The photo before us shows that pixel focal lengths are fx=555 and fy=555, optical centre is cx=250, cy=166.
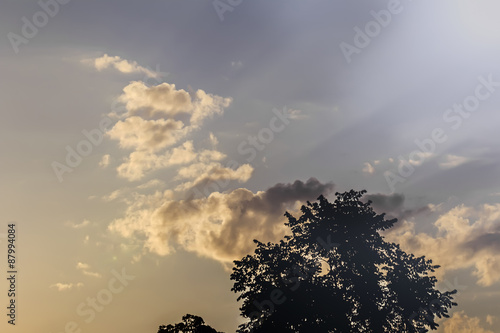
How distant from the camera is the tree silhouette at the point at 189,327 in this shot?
57531 mm

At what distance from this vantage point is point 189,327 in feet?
189

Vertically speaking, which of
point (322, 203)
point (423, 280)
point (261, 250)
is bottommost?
point (423, 280)

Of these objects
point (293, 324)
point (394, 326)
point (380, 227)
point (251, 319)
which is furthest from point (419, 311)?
point (251, 319)

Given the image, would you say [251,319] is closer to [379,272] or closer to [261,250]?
[261,250]

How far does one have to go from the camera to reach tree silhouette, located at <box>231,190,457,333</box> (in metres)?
50.1

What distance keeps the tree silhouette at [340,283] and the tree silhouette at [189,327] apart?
258 inches

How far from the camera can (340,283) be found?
5259cm

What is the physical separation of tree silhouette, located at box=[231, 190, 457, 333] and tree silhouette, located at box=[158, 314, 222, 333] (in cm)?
655

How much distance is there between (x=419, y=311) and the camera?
51.5 meters

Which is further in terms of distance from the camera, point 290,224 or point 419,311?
point 290,224

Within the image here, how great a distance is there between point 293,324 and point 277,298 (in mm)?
2686

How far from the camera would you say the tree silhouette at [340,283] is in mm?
50094

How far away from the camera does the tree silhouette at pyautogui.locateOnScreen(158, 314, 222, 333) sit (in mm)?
57531

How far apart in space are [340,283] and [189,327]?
16667 millimetres
